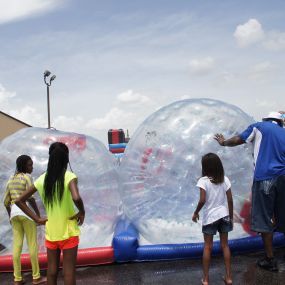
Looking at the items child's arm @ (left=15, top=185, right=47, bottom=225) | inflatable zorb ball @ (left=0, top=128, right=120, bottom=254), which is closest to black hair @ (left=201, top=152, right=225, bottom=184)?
child's arm @ (left=15, top=185, right=47, bottom=225)

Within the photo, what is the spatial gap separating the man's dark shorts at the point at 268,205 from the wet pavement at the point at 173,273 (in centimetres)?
41

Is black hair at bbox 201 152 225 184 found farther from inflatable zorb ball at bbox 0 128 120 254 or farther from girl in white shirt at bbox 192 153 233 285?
inflatable zorb ball at bbox 0 128 120 254

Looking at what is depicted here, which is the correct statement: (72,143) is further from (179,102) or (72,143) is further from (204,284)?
(204,284)

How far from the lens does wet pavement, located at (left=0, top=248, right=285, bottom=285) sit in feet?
12.4

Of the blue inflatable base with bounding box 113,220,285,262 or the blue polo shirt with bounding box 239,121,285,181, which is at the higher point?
the blue polo shirt with bounding box 239,121,285,181

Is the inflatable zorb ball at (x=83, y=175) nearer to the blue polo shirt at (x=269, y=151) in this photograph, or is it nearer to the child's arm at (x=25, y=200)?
the child's arm at (x=25, y=200)

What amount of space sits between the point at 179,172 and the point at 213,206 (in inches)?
35.8

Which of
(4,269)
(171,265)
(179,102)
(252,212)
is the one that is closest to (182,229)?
(171,265)

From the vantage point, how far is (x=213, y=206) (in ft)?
11.9

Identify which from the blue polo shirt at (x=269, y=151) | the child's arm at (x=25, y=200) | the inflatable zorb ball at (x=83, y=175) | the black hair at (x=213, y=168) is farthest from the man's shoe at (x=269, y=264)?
the child's arm at (x=25, y=200)

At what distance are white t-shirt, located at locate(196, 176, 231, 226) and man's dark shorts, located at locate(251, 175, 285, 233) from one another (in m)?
0.59

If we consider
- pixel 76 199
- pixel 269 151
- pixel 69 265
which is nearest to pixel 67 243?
pixel 69 265

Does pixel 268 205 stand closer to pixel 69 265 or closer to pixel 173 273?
pixel 173 273

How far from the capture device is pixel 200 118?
15.3 feet
